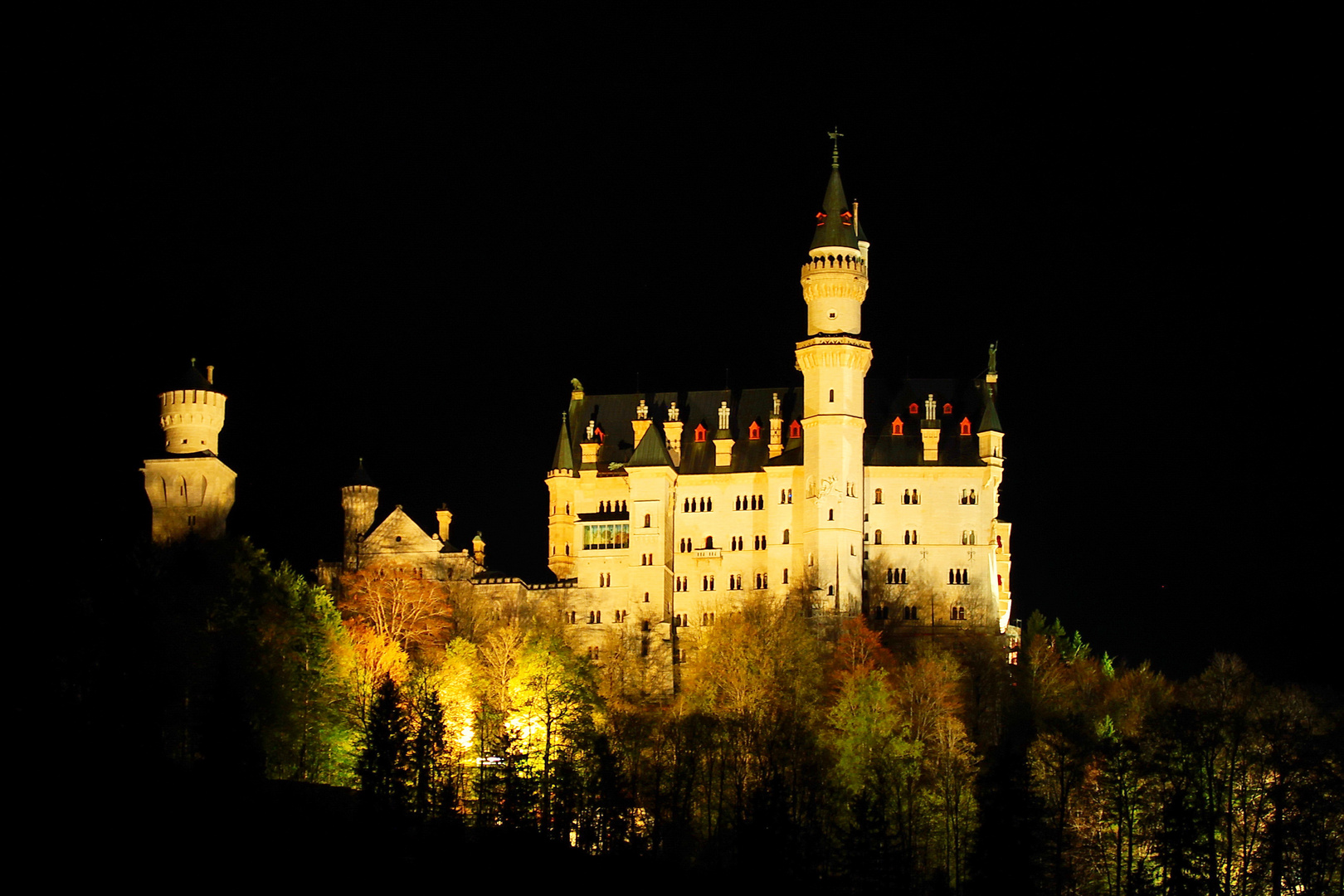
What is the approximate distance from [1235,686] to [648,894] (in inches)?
1239

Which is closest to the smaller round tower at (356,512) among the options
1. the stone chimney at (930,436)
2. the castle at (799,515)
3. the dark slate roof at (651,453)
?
the castle at (799,515)

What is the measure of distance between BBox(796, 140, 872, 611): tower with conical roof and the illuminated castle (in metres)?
0.08

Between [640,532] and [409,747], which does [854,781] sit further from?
[640,532]

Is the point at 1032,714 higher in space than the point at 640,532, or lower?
lower

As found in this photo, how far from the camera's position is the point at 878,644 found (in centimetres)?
10819

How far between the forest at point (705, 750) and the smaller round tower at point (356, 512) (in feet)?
27.0

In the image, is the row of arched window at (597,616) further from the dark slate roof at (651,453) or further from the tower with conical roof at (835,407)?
the tower with conical roof at (835,407)

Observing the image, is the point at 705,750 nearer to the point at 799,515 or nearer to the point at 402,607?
the point at 402,607

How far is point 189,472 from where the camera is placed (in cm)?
10788

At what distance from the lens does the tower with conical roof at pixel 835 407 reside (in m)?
114

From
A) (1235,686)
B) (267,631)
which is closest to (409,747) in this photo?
(267,631)

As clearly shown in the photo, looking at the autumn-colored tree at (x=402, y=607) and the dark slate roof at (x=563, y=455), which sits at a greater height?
the dark slate roof at (x=563, y=455)

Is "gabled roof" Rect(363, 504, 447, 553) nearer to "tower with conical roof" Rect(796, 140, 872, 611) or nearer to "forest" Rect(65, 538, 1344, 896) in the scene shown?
"forest" Rect(65, 538, 1344, 896)

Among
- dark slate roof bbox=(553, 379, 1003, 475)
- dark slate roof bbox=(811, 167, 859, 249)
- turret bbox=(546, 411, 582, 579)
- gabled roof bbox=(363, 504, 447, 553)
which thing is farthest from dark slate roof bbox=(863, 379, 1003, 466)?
gabled roof bbox=(363, 504, 447, 553)
